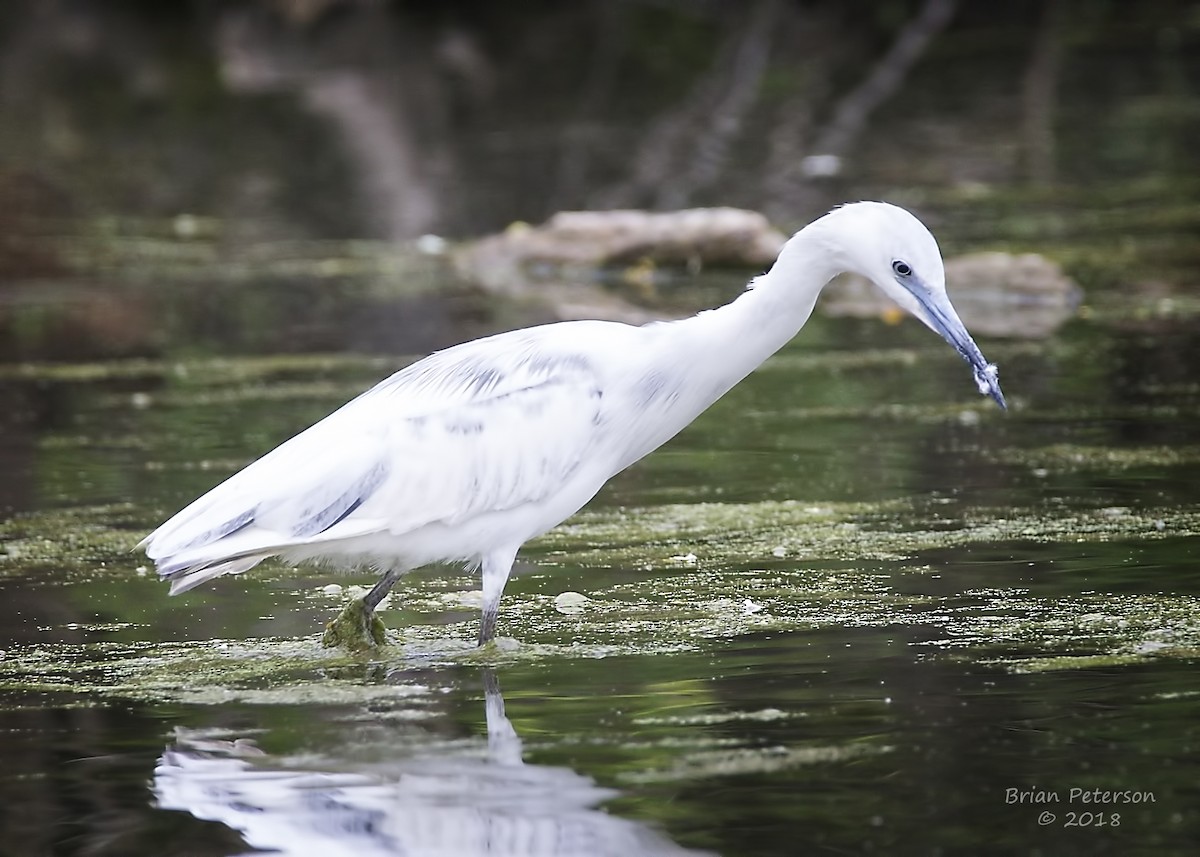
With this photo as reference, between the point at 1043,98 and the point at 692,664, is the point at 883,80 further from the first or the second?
the point at 692,664

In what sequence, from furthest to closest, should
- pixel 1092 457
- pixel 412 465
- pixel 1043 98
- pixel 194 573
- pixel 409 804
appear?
pixel 1043 98 < pixel 1092 457 < pixel 412 465 < pixel 194 573 < pixel 409 804

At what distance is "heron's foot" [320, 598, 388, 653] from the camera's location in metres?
6.29

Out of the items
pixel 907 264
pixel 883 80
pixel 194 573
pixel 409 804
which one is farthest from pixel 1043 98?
pixel 409 804

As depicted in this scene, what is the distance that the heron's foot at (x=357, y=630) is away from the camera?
20.6ft

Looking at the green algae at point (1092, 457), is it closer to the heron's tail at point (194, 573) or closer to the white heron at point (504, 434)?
the white heron at point (504, 434)

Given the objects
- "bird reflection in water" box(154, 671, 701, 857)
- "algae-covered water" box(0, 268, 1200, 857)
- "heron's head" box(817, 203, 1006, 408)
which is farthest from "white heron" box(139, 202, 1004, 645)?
"bird reflection in water" box(154, 671, 701, 857)

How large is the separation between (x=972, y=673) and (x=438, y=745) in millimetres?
1495

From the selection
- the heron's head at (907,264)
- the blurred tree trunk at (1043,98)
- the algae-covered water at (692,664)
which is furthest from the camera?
the blurred tree trunk at (1043,98)

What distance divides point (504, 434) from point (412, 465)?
29 centimetres

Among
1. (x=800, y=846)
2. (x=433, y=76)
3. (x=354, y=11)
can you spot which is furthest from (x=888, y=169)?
(x=354, y=11)

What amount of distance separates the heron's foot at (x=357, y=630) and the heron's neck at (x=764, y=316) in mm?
1283

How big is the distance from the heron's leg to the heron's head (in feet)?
4.40

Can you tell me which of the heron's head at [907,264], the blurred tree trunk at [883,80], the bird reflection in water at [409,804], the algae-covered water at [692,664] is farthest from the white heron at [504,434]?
the blurred tree trunk at [883,80]

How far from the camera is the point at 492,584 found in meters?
6.18
